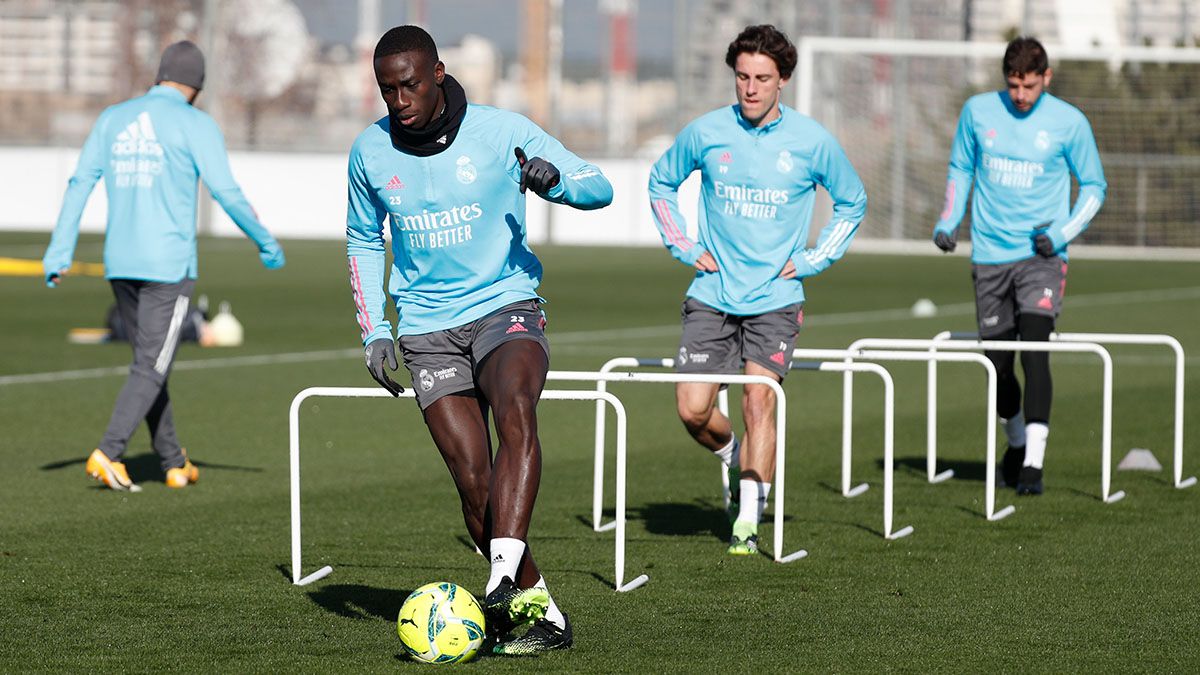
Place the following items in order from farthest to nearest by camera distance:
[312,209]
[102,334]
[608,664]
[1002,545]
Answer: [312,209]
[102,334]
[1002,545]
[608,664]

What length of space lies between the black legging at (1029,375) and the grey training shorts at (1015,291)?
0.05 meters

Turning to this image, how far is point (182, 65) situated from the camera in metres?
10.5

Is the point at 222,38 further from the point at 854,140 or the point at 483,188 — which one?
the point at 483,188

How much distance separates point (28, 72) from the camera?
44625mm

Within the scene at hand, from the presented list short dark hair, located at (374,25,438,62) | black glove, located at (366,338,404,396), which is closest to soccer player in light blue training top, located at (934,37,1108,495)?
black glove, located at (366,338,404,396)

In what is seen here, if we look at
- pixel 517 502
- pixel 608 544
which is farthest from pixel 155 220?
pixel 517 502

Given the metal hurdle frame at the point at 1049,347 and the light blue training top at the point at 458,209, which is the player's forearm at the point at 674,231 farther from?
the light blue training top at the point at 458,209

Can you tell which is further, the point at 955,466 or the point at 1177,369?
the point at 955,466

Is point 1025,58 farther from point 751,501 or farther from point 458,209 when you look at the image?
point 458,209

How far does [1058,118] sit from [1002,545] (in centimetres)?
289

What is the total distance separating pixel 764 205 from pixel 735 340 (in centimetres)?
62

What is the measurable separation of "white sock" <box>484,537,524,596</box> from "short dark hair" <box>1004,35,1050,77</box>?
5286 millimetres

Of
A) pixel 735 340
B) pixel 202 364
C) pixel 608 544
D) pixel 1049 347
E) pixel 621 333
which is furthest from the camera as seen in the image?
pixel 621 333

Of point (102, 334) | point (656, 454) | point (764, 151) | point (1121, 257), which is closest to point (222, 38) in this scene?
point (1121, 257)
